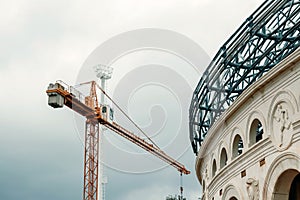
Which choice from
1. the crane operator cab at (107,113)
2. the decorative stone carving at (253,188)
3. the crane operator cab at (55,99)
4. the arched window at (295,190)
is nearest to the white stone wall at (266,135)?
the decorative stone carving at (253,188)

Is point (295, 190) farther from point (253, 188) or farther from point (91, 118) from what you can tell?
point (91, 118)

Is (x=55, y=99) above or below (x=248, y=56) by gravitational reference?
above

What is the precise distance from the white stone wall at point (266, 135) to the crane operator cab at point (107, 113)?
76939 mm

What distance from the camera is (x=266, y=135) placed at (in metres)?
25.9

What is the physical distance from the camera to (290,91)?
24.0m

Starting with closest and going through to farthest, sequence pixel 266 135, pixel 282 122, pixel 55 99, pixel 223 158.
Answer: pixel 282 122, pixel 266 135, pixel 223 158, pixel 55 99

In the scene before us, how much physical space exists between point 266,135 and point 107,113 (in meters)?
85.7

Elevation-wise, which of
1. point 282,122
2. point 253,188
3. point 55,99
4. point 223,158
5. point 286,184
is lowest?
point 286,184

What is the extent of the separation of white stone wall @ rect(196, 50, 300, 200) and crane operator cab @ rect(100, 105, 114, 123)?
76.9m

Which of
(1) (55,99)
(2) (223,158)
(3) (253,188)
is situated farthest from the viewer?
(1) (55,99)

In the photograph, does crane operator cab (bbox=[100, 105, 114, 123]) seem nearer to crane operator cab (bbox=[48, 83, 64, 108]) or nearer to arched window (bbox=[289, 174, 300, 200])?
crane operator cab (bbox=[48, 83, 64, 108])

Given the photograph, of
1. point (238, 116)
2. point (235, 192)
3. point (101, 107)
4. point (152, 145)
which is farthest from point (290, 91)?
point (152, 145)

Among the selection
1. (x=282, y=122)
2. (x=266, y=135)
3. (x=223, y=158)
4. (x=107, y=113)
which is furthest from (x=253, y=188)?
(x=107, y=113)

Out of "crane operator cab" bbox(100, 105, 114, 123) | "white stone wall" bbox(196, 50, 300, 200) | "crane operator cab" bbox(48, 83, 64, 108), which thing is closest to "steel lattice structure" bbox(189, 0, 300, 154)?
"white stone wall" bbox(196, 50, 300, 200)
